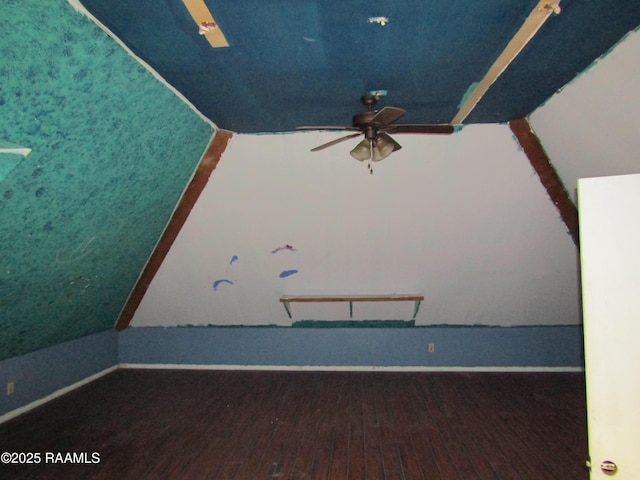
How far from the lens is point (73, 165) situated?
92.9 inches

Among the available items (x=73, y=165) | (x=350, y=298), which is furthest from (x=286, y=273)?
(x=73, y=165)

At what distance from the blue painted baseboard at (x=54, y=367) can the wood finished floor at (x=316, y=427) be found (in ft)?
0.64

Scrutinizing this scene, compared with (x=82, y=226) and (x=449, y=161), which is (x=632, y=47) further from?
(x=82, y=226)

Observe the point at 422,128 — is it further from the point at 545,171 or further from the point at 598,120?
the point at 545,171

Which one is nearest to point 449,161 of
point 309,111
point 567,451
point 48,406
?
point 309,111

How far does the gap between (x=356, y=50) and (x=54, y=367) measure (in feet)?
14.9

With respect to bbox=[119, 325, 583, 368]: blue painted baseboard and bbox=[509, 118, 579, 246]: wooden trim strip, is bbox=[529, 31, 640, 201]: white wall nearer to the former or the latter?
bbox=[509, 118, 579, 246]: wooden trim strip

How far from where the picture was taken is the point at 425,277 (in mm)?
4410

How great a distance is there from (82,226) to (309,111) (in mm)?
1885

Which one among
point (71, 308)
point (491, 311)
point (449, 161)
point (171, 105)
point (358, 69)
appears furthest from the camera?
point (491, 311)

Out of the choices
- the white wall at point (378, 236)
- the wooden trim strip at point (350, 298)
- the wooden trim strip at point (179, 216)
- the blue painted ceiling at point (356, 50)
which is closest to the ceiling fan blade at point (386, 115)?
the blue painted ceiling at point (356, 50)

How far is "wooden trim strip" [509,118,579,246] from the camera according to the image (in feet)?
10.4

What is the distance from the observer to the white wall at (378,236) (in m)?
3.40

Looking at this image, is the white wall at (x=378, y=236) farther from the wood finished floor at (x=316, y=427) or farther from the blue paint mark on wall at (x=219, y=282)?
the wood finished floor at (x=316, y=427)
